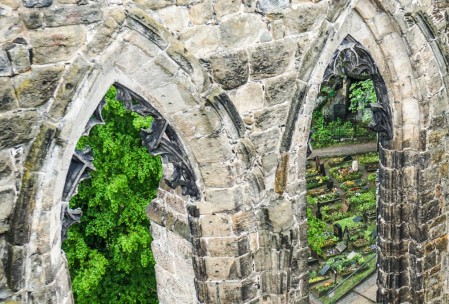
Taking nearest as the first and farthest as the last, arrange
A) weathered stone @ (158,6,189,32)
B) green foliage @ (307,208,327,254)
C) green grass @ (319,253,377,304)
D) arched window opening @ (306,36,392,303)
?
1. weathered stone @ (158,6,189,32)
2. arched window opening @ (306,36,392,303)
3. green grass @ (319,253,377,304)
4. green foliage @ (307,208,327,254)

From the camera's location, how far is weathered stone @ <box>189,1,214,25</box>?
4043mm

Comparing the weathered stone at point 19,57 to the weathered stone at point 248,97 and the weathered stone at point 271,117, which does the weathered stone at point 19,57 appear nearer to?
the weathered stone at point 248,97

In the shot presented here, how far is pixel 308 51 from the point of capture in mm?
4664

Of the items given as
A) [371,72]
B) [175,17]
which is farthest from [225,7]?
[371,72]

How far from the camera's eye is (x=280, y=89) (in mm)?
4633

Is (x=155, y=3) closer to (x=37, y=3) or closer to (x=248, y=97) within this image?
(x=37, y=3)

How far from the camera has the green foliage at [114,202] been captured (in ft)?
38.0

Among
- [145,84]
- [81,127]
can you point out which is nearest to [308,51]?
[145,84]

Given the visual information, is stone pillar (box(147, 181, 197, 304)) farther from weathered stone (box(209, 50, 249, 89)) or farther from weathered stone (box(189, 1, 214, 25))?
weathered stone (box(189, 1, 214, 25))

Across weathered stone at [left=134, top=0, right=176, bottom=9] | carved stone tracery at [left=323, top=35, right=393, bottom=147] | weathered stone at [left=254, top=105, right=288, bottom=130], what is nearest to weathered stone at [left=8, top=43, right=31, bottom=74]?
weathered stone at [left=134, top=0, right=176, bottom=9]

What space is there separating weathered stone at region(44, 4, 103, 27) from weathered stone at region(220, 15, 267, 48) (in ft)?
3.19

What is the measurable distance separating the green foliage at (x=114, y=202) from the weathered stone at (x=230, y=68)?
23.0 ft

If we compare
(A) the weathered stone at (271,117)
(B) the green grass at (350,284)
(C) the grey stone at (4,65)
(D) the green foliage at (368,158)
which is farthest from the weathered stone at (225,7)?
(D) the green foliage at (368,158)

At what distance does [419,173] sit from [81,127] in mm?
3812
